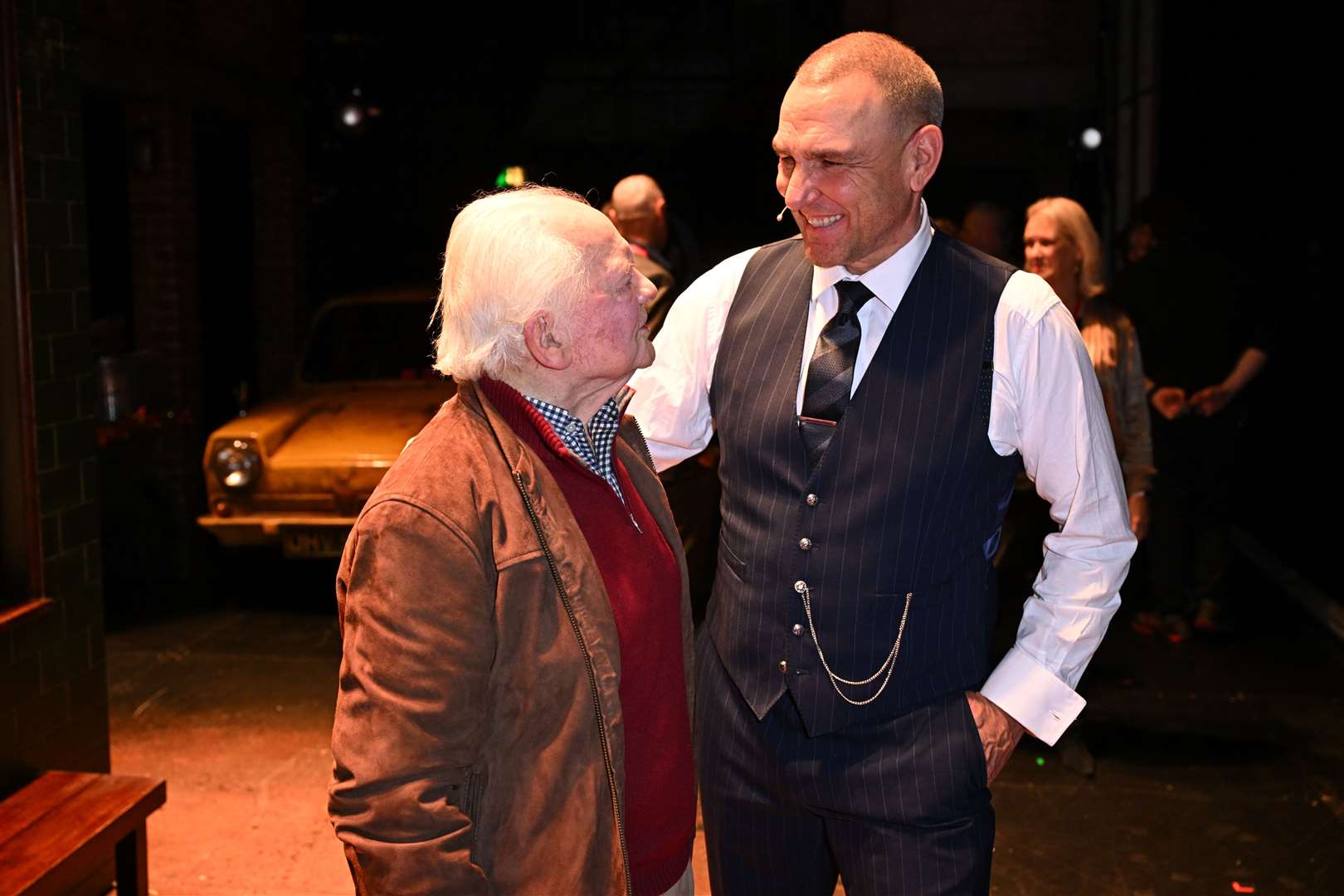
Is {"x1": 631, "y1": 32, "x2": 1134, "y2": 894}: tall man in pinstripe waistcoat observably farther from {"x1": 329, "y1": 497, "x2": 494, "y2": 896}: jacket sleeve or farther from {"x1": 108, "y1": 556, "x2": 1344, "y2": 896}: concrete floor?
{"x1": 108, "y1": 556, "x2": 1344, "y2": 896}: concrete floor

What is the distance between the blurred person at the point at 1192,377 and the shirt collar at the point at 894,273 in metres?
4.59

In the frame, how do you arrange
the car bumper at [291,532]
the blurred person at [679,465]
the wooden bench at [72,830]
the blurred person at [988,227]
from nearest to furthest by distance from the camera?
the wooden bench at [72,830] < the blurred person at [679,465] < the blurred person at [988,227] < the car bumper at [291,532]

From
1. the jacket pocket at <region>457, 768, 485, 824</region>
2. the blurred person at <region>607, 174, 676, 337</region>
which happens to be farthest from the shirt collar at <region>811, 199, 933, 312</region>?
the blurred person at <region>607, 174, 676, 337</region>

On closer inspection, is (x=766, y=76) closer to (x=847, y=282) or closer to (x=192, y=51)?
(x=192, y=51)

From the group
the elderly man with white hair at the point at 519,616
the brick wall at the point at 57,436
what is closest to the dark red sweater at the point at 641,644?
the elderly man with white hair at the point at 519,616

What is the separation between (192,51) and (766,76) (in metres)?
10.2

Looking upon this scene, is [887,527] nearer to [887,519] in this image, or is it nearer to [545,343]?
[887,519]

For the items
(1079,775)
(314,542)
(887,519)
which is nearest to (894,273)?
(887,519)

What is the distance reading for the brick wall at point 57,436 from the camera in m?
3.77

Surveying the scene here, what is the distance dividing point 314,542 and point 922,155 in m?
4.97

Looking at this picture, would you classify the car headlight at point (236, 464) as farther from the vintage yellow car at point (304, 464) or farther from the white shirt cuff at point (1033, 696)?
the white shirt cuff at point (1033, 696)

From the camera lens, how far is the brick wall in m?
3.77

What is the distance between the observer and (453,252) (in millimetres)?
1977

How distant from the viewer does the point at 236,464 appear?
676 cm
